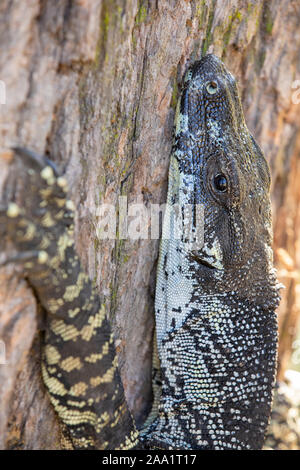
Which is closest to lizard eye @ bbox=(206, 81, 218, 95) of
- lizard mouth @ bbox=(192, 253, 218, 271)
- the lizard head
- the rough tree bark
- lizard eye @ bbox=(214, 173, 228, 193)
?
the lizard head

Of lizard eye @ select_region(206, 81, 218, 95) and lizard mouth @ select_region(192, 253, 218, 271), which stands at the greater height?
lizard eye @ select_region(206, 81, 218, 95)

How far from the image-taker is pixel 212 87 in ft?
12.8

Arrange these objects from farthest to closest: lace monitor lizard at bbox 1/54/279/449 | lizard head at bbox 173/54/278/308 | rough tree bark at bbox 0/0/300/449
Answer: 1. lizard head at bbox 173/54/278/308
2. lace monitor lizard at bbox 1/54/279/449
3. rough tree bark at bbox 0/0/300/449

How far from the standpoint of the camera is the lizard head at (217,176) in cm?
Result: 391

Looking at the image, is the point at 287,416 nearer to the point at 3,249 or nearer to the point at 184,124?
the point at 184,124

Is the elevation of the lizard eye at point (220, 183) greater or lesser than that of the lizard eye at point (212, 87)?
lesser

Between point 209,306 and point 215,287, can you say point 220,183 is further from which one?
point 209,306

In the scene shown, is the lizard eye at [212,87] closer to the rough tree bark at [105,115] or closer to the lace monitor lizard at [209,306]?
the lace monitor lizard at [209,306]

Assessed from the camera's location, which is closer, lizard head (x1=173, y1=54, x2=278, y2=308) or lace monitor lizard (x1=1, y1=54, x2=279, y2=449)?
lace monitor lizard (x1=1, y1=54, x2=279, y2=449)

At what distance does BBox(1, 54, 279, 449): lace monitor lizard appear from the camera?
3797 mm

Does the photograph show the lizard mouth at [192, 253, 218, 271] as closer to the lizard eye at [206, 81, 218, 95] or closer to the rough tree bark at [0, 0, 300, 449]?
the rough tree bark at [0, 0, 300, 449]

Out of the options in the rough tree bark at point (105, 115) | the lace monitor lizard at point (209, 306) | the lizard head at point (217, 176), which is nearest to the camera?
the rough tree bark at point (105, 115)

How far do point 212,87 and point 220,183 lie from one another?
763 millimetres

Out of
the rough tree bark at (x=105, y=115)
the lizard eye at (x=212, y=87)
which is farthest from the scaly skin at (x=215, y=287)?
the rough tree bark at (x=105, y=115)
